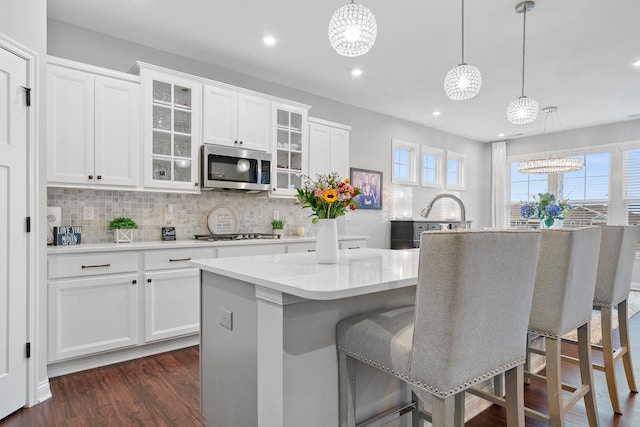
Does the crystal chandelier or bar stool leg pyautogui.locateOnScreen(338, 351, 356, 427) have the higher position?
the crystal chandelier

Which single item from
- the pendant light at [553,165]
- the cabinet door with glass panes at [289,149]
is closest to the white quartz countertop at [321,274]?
the cabinet door with glass panes at [289,149]

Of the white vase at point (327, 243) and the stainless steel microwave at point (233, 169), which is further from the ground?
the stainless steel microwave at point (233, 169)

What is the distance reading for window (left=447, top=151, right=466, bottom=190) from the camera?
280 inches

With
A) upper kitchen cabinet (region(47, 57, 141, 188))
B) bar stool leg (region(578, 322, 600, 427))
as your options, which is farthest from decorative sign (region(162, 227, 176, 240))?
bar stool leg (region(578, 322, 600, 427))

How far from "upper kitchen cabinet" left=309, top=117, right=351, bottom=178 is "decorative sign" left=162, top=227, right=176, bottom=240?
67.7 inches

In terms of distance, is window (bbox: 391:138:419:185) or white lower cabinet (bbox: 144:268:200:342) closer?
white lower cabinet (bbox: 144:268:200:342)

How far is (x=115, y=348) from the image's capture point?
2803mm

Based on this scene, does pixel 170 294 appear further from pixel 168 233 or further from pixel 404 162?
pixel 404 162

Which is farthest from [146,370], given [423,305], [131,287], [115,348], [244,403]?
[423,305]

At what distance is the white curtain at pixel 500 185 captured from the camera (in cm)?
759

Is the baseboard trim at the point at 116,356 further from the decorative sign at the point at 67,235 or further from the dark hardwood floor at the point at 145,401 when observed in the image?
the decorative sign at the point at 67,235

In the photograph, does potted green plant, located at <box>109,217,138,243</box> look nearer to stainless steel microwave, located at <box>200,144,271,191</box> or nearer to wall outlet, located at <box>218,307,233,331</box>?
stainless steel microwave, located at <box>200,144,271,191</box>

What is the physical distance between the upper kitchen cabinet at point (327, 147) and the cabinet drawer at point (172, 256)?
1.73m

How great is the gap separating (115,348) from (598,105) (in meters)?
6.71
